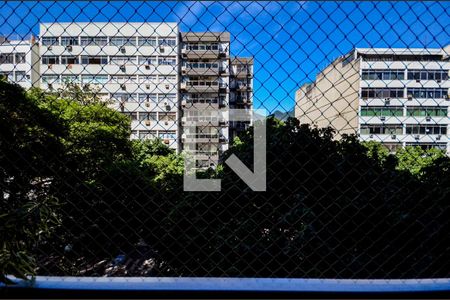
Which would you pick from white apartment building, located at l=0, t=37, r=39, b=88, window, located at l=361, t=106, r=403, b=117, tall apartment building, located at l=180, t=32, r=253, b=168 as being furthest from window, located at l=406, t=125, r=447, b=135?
white apartment building, located at l=0, t=37, r=39, b=88

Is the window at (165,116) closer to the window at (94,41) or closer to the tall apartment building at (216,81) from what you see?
the tall apartment building at (216,81)

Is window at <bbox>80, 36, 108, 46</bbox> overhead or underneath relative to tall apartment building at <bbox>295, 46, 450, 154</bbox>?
overhead

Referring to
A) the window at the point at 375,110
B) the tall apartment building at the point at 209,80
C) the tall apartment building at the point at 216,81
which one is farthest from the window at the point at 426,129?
the tall apartment building at the point at 209,80

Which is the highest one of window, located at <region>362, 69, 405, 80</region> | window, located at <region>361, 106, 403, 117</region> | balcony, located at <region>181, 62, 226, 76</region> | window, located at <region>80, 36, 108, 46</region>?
window, located at <region>80, 36, 108, 46</region>

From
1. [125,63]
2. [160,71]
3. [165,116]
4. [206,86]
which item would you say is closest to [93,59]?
[160,71]

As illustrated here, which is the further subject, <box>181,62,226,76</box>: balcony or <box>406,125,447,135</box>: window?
<box>406,125,447,135</box>: window

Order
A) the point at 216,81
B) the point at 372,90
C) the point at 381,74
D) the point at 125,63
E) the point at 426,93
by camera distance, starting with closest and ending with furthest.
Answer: the point at 372,90
the point at 381,74
the point at 125,63
the point at 426,93
the point at 216,81

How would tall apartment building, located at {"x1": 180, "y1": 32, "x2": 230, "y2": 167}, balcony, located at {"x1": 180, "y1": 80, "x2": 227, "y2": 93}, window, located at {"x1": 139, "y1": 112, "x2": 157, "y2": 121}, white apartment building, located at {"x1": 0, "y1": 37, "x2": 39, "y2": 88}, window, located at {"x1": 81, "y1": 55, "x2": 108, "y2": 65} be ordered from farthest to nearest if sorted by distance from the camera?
balcony, located at {"x1": 180, "y1": 80, "x2": 227, "y2": 93} < window, located at {"x1": 139, "y1": 112, "x2": 157, "y2": 121} < window, located at {"x1": 81, "y1": 55, "x2": 108, "y2": 65} < tall apartment building, located at {"x1": 180, "y1": 32, "x2": 230, "y2": 167} < white apartment building, located at {"x1": 0, "y1": 37, "x2": 39, "y2": 88}

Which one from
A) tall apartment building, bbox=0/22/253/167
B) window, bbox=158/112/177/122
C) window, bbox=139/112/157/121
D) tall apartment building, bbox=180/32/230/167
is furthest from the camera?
window, bbox=158/112/177/122

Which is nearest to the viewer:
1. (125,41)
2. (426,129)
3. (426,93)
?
(125,41)

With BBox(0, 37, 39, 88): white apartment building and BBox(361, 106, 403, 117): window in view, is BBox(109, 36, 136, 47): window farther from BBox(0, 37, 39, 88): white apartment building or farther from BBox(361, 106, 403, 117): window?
BBox(361, 106, 403, 117): window

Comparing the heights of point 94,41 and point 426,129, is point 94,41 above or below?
above

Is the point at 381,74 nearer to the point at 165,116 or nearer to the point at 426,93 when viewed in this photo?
the point at 426,93

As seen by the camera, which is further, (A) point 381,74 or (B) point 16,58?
(B) point 16,58
